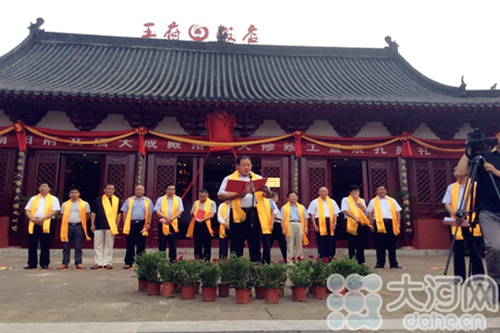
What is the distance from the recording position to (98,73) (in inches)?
488

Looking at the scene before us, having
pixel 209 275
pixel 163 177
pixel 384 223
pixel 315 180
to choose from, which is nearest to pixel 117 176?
pixel 163 177

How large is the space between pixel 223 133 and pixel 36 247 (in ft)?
17.4

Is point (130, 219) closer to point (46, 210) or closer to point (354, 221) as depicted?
point (46, 210)

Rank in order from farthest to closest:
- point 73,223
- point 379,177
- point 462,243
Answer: point 379,177 < point 73,223 < point 462,243

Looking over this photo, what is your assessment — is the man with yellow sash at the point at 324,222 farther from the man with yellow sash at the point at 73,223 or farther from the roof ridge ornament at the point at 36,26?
the roof ridge ornament at the point at 36,26

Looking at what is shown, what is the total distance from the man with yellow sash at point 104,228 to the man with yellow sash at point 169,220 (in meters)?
0.97

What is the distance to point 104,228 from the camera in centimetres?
Result: 741

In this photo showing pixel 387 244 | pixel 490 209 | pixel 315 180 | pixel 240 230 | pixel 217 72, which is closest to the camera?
pixel 490 209

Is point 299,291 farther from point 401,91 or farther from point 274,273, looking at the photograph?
point 401,91

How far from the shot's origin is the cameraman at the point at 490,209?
3682 mm

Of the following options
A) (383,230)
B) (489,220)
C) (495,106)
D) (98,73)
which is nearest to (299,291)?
(489,220)

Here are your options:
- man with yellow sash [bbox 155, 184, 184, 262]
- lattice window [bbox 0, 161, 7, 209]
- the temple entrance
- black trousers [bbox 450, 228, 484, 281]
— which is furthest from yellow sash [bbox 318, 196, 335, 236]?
the temple entrance

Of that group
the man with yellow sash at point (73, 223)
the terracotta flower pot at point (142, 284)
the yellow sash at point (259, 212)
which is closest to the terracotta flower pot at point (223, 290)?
the yellow sash at point (259, 212)

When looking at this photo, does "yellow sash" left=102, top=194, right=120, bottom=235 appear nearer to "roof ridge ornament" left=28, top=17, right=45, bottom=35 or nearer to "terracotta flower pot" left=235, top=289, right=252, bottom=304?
"terracotta flower pot" left=235, top=289, right=252, bottom=304
